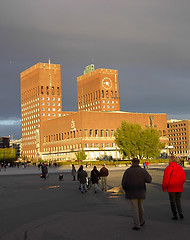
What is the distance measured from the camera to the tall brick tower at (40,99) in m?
180

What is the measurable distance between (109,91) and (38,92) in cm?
3796

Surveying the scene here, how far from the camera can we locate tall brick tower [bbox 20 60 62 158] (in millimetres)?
179500

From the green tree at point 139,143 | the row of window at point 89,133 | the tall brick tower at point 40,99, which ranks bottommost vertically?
the green tree at point 139,143

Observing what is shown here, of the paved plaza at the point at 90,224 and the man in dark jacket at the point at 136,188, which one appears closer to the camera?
the paved plaza at the point at 90,224

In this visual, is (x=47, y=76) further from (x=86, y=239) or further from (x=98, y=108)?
(x=86, y=239)

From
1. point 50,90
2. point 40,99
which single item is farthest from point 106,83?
point 40,99

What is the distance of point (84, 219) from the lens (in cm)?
1250

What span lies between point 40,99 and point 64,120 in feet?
98.3

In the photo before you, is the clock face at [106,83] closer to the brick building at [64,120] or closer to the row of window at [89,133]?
the brick building at [64,120]

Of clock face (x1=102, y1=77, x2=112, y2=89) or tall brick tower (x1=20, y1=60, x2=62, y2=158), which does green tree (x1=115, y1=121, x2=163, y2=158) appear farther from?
clock face (x1=102, y1=77, x2=112, y2=89)

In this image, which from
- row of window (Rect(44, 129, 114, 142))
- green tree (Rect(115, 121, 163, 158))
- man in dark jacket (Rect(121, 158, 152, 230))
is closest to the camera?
man in dark jacket (Rect(121, 158, 152, 230))

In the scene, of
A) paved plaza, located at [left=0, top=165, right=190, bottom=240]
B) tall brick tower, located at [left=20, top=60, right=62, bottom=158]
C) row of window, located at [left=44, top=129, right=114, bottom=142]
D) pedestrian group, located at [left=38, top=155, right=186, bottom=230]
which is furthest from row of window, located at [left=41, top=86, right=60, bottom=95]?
pedestrian group, located at [left=38, top=155, right=186, bottom=230]

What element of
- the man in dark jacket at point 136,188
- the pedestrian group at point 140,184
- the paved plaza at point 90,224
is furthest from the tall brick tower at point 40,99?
the man in dark jacket at point 136,188

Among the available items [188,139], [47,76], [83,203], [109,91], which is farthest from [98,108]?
[83,203]
